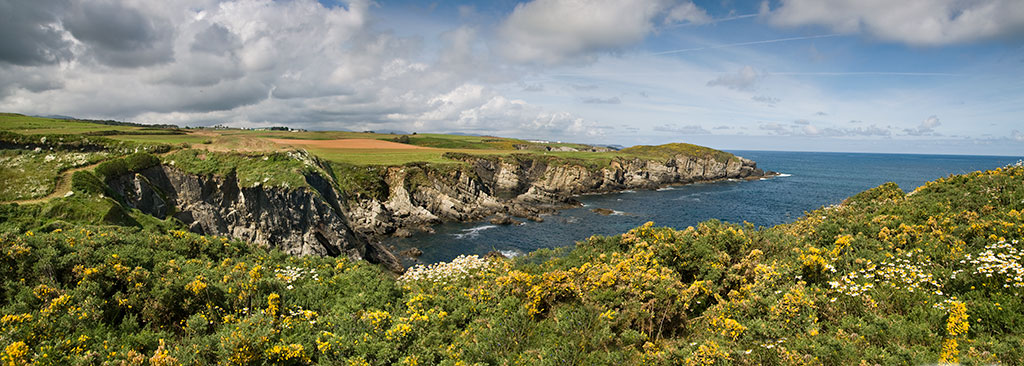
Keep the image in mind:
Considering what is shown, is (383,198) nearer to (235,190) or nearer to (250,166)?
(250,166)

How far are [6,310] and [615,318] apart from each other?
43.1ft

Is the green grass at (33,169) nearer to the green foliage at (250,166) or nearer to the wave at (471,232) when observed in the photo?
the green foliage at (250,166)

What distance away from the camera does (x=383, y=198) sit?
67.0 m

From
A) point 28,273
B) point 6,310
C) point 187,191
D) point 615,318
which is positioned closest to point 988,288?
point 615,318

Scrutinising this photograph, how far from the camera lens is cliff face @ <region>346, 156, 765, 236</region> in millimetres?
63156

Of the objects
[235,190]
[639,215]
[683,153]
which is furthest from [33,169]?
[683,153]

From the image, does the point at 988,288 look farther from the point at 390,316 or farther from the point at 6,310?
the point at 6,310

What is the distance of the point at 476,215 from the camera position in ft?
221

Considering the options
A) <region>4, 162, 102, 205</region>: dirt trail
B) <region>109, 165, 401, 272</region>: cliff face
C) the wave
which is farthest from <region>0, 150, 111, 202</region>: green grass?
the wave

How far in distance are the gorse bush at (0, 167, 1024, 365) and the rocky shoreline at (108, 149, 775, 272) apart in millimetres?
25917

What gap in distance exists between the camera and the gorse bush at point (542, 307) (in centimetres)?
777

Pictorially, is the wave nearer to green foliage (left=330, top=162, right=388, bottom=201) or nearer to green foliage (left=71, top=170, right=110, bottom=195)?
green foliage (left=330, top=162, right=388, bottom=201)

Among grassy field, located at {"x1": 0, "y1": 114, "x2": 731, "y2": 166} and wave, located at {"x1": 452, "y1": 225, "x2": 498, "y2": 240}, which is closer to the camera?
grassy field, located at {"x1": 0, "y1": 114, "x2": 731, "y2": 166}

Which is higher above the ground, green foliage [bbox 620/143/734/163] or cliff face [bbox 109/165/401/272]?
green foliage [bbox 620/143/734/163]
